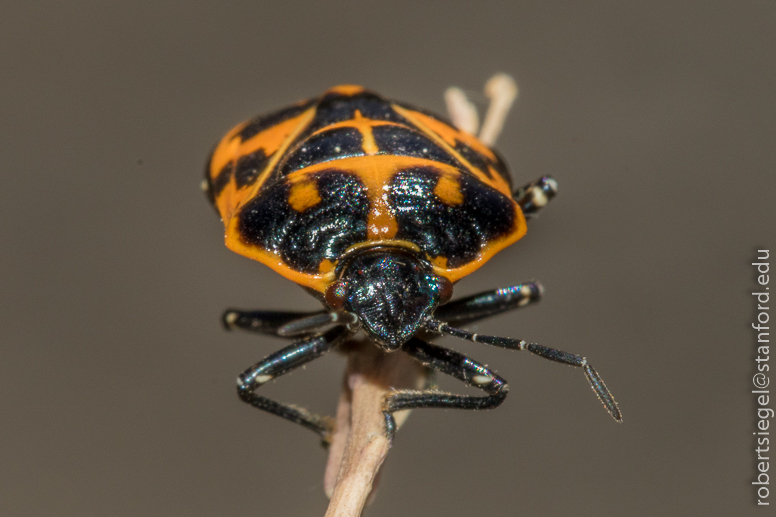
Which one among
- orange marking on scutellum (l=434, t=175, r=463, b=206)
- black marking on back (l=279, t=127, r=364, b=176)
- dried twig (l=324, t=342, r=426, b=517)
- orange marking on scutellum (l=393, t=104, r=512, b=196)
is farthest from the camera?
orange marking on scutellum (l=393, t=104, r=512, b=196)

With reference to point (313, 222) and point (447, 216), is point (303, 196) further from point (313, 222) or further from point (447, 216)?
point (447, 216)

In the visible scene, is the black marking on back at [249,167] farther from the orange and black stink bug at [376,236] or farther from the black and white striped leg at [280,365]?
the black and white striped leg at [280,365]

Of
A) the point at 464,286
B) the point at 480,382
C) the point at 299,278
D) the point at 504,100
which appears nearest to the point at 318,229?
the point at 299,278

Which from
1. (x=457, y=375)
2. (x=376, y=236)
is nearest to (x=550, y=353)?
(x=457, y=375)

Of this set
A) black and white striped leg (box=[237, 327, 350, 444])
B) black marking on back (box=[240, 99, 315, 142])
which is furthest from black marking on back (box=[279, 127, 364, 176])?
black and white striped leg (box=[237, 327, 350, 444])

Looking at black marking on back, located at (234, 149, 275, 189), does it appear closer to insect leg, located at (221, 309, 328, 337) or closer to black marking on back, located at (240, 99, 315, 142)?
black marking on back, located at (240, 99, 315, 142)

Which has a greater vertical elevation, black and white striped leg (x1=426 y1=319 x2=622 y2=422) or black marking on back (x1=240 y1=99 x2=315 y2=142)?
black marking on back (x1=240 y1=99 x2=315 y2=142)
